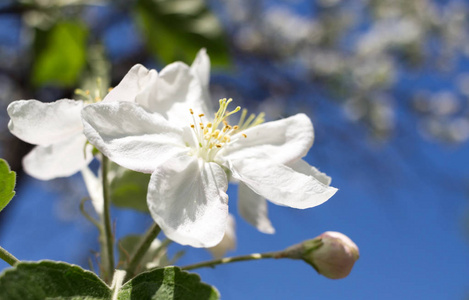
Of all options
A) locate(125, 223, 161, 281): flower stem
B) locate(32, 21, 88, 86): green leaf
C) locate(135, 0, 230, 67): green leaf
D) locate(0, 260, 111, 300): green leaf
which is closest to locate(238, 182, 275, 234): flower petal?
locate(125, 223, 161, 281): flower stem

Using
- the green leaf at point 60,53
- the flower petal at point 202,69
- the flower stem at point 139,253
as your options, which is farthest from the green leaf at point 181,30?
the flower stem at point 139,253

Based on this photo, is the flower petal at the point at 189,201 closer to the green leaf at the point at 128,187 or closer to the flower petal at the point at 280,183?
the flower petal at the point at 280,183

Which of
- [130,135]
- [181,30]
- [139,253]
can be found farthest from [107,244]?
[181,30]

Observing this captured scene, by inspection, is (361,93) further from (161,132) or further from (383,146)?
(161,132)

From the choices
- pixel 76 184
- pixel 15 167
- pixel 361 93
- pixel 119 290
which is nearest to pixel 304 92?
pixel 361 93

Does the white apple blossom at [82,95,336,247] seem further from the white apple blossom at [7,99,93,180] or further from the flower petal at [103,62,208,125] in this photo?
the white apple blossom at [7,99,93,180]

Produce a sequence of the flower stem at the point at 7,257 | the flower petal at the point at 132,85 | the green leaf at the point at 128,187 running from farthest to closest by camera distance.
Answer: the green leaf at the point at 128,187
the flower petal at the point at 132,85
the flower stem at the point at 7,257
